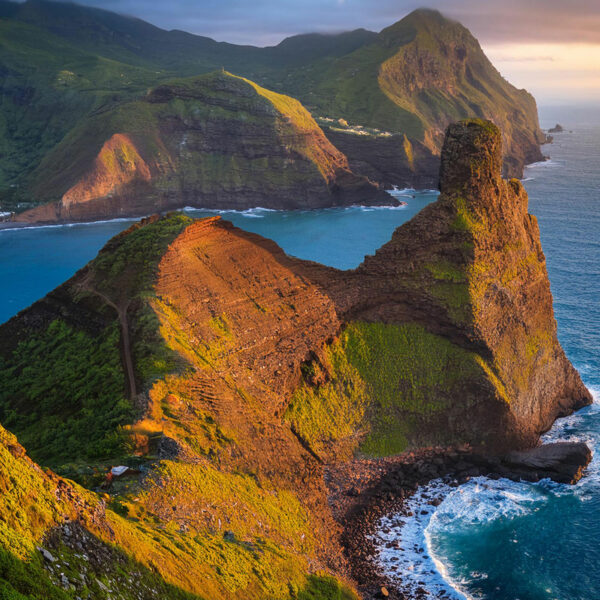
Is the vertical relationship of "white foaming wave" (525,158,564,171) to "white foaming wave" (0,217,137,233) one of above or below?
above

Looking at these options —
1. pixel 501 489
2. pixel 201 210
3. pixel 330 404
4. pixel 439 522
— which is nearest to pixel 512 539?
pixel 439 522

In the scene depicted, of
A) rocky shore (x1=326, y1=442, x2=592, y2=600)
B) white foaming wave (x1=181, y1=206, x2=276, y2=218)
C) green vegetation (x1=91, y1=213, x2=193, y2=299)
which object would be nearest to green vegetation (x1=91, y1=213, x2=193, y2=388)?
green vegetation (x1=91, y1=213, x2=193, y2=299)

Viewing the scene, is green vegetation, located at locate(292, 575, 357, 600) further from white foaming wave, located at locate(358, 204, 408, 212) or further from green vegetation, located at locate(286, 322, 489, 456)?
white foaming wave, located at locate(358, 204, 408, 212)

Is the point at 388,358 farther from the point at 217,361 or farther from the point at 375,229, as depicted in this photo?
the point at 375,229

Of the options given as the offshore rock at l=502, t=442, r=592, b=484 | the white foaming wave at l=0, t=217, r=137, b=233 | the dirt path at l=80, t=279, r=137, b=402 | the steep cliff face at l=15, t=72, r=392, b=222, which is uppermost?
the steep cliff face at l=15, t=72, r=392, b=222

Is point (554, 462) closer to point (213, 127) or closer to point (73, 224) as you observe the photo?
point (73, 224)

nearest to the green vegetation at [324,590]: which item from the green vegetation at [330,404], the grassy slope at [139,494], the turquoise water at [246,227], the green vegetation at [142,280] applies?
the grassy slope at [139,494]
